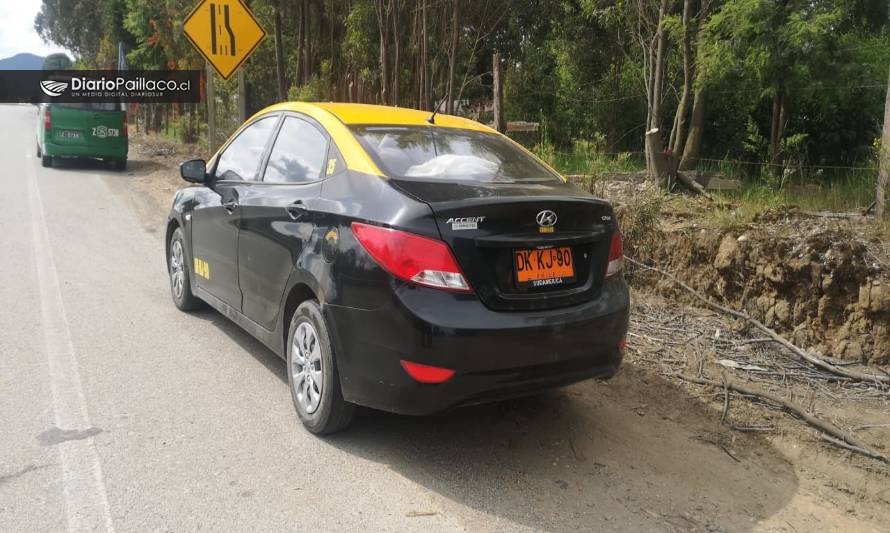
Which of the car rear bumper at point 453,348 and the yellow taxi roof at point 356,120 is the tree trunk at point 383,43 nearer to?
the yellow taxi roof at point 356,120

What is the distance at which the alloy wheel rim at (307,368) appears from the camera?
3898 mm

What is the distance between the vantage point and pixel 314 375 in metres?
3.93

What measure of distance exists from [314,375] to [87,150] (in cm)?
1558

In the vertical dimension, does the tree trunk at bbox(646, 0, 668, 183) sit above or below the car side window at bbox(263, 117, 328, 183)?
above

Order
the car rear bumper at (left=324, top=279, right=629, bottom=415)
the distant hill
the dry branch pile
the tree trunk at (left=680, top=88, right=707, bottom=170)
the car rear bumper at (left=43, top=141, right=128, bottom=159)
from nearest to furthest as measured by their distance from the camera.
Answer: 1. the car rear bumper at (left=324, top=279, right=629, bottom=415)
2. the dry branch pile
3. the tree trunk at (left=680, top=88, right=707, bottom=170)
4. the car rear bumper at (left=43, top=141, right=128, bottom=159)
5. the distant hill

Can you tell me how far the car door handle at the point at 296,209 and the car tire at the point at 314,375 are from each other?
508 mm

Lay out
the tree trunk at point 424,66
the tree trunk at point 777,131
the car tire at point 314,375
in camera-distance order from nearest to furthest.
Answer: the car tire at point 314,375, the tree trunk at point 777,131, the tree trunk at point 424,66

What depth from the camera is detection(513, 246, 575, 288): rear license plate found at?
3.54 m

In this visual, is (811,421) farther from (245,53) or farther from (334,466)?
(245,53)

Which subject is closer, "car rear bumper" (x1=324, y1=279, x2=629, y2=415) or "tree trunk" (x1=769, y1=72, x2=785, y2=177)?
"car rear bumper" (x1=324, y1=279, x2=629, y2=415)

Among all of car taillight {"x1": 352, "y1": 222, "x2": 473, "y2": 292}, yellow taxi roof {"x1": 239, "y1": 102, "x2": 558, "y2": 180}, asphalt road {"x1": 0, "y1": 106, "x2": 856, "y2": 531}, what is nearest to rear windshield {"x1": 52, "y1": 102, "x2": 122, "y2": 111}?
asphalt road {"x1": 0, "y1": 106, "x2": 856, "y2": 531}

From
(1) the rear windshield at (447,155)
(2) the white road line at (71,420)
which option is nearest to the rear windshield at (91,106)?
(2) the white road line at (71,420)

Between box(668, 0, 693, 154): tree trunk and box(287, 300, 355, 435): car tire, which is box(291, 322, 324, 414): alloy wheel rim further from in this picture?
box(668, 0, 693, 154): tree trunk

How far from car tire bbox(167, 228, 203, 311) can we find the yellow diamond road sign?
600cm
